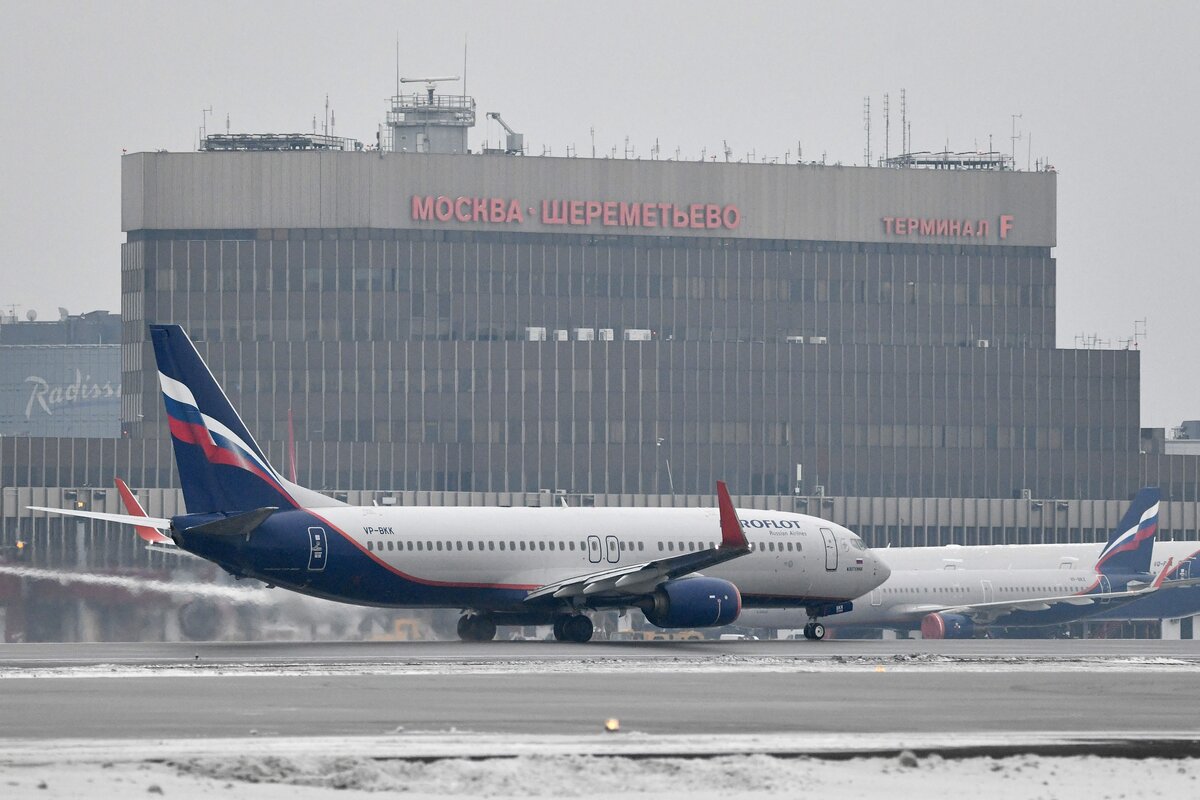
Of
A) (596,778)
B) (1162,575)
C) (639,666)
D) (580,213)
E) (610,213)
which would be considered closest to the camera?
(596,778)

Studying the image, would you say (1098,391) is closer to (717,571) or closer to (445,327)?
(445,327)

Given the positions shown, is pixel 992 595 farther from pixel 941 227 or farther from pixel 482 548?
pixel 941 227

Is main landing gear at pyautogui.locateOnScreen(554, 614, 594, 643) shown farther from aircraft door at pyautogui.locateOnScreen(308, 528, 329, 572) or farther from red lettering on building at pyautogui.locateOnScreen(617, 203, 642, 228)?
red lettering on building at pyautogui.locateOnScreen(617, 203, 642, 228)

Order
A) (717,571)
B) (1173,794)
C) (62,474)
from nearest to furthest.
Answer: (1173,794) → (717,571) → (62,474)

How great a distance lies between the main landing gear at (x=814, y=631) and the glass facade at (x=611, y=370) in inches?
3340

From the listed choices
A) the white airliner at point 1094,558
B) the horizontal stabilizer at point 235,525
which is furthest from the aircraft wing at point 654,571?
the white airliner at point 1094,558

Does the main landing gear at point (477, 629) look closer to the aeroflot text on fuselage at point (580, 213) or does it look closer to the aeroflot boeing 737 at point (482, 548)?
the aeroflot boeing 737 at point (482, 548)

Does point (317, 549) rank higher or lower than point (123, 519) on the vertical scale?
lower

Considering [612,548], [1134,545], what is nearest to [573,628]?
[612,548]

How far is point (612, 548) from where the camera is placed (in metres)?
62.3

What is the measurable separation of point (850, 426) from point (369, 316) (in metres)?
34.7

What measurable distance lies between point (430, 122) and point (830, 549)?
102021 millimetres

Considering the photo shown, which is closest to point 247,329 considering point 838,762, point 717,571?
point 717,571

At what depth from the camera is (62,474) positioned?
5728 inches
